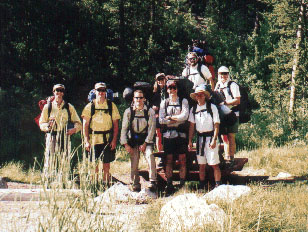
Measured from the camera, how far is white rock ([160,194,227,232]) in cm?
427

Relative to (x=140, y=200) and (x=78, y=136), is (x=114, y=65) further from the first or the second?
(x=140, y=200)

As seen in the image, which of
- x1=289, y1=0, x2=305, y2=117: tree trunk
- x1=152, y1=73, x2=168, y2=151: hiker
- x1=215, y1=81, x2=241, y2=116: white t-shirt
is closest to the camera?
x1=215, y1=81, x2=241, y2=116: white t-shirt

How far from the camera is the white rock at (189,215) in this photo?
4.27 meters

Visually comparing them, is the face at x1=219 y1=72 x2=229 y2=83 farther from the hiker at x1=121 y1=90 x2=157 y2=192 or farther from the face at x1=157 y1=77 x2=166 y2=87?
the hiker at x1=121 y1=90 x2=157 y2=192

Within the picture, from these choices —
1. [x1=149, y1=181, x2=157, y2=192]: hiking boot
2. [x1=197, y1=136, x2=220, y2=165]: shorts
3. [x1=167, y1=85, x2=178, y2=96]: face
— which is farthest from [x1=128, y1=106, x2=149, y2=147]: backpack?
[x1=197, y1=136, x2=220, y2=165]: shorts

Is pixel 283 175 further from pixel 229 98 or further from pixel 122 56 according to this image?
pixel 122 56

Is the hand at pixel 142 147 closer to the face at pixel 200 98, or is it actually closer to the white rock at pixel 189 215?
the face at pixel 200 98

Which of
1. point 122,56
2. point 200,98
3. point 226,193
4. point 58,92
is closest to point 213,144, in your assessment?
point 200,98

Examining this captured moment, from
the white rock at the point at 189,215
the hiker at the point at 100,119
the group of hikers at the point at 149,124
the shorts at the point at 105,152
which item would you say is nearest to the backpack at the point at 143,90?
the group of hikers at the point at 149,124

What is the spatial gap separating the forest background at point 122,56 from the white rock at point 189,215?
927 cm

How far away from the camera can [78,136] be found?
1600cm

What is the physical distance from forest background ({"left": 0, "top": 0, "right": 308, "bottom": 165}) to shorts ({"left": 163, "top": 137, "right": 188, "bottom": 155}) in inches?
294

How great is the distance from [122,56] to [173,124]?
38.3ft

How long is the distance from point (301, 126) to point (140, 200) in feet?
32.6
